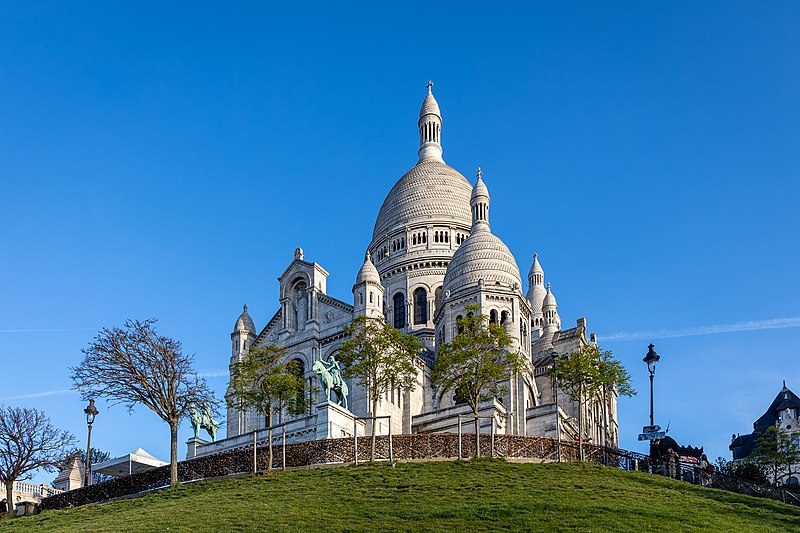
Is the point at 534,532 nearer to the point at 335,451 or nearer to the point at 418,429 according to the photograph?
the point at 335,451

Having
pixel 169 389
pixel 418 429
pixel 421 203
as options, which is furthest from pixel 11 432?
pixel 421 203

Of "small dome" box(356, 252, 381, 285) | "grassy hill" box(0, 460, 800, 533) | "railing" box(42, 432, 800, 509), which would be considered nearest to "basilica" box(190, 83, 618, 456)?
"small dome" box(356, 252, 381, 285)

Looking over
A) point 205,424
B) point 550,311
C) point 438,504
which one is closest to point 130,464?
point 205,424

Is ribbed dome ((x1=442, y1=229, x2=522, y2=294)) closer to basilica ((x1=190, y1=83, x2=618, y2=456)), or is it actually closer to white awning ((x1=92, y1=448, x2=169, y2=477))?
basilica ((x1=190, y1=83, x2=618, y2=456))

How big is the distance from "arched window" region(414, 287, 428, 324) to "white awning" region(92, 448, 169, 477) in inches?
1131

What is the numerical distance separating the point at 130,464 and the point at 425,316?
31.0 meters

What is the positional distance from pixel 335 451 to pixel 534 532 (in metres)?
19.0

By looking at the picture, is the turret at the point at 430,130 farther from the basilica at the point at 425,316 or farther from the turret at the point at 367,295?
the turret at the point at 367,295

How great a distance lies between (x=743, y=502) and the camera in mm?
42844

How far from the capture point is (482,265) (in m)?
78.3

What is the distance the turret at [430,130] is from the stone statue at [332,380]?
49743 mm

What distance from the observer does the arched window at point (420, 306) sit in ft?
295

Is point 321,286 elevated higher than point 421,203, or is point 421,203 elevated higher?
point 421,203

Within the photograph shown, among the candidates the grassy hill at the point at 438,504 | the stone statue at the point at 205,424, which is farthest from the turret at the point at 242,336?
the grassy hill at the point at 438,504
